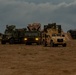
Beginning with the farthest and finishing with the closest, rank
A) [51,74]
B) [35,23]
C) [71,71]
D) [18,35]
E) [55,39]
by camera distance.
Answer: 1. [35,23]
2. [18,35]
3. [55,39]
4. [71,71]
5. [51,74]

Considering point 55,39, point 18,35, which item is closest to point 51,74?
point 55,39

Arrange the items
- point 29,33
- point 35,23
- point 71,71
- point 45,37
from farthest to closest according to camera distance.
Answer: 1. point 35,23
2. point 29,33
3. point 45,37
4. point 71,71

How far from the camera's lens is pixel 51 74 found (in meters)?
14.5

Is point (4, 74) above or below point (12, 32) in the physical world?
below

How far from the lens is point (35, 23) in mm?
55531

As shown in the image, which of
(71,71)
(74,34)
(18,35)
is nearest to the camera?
(71,71)

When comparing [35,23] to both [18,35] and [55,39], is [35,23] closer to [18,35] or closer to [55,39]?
[18,35]

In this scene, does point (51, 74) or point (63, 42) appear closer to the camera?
point (51, 74)

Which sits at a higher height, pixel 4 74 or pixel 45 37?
pixel 45 37

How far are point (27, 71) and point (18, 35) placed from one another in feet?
118

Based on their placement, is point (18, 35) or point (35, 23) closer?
point (18, 35)

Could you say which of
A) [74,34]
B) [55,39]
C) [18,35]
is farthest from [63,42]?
[74,34]

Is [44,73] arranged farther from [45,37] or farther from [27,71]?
[45,37]

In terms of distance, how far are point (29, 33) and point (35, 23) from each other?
31.3 feet
